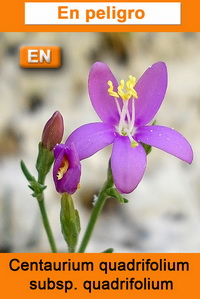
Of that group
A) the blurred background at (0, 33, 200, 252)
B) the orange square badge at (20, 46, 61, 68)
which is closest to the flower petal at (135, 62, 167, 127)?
the orange square badge at (20, 46, 61, 68)

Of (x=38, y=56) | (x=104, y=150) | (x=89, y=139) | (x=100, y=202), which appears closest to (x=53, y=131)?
(x=89, y=139)

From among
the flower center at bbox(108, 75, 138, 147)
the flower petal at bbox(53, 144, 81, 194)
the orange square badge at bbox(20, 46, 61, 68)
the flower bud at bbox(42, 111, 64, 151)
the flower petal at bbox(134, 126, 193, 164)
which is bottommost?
the flower petal at bbox(53, 144, 81, 194)

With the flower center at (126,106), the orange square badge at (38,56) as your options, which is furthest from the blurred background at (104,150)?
the flower center at (126,106)

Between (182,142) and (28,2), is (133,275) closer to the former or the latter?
(182,142)

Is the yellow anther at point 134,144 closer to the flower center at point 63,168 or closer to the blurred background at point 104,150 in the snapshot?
the flower center at point 63,168

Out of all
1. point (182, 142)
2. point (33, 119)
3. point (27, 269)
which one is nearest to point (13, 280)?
point (27, 269)

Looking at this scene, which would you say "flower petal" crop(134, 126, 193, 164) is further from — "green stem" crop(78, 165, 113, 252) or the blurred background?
the blurred background

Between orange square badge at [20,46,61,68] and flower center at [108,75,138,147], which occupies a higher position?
orange square badge at [20,46,61,68]
